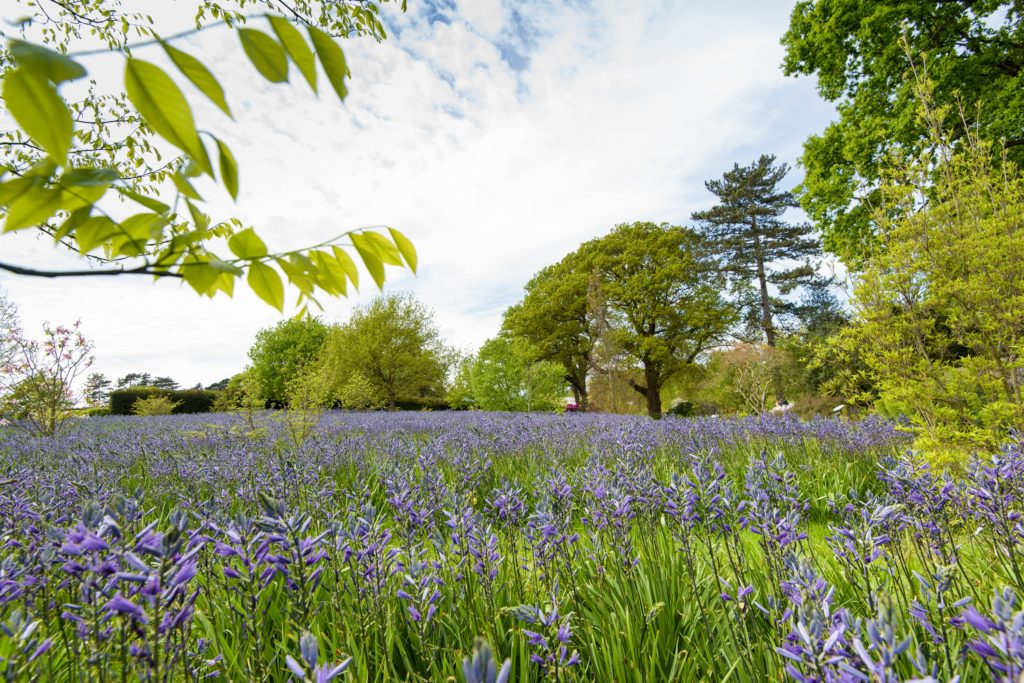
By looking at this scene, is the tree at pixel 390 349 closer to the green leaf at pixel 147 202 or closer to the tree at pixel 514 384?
the tree at pixel 514 384

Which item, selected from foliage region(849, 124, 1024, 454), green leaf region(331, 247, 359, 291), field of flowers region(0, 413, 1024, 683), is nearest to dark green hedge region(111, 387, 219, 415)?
field of flowers region(0, 413, 1024, 683)

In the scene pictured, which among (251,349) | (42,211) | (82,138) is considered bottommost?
(42,211)

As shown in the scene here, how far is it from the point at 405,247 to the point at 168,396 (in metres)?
34.0

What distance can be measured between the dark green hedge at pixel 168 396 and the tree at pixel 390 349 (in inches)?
317

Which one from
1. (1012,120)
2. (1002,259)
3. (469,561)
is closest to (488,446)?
(469,561)

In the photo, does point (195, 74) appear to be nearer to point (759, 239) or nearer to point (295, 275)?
point (295, 275)

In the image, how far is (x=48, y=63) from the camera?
619 mm

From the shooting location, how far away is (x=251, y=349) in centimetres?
3616

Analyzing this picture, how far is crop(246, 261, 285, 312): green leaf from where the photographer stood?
39.6 inches

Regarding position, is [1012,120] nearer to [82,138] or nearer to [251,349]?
[82,138]

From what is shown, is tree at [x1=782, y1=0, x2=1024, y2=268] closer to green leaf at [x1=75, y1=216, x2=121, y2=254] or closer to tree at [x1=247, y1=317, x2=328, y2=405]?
green leaf at [x1=75, y1=216, x2=121, y2=254]

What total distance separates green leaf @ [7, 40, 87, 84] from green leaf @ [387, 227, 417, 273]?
0.60 m

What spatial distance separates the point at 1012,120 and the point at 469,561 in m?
16.8

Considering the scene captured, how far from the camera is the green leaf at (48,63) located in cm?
60
